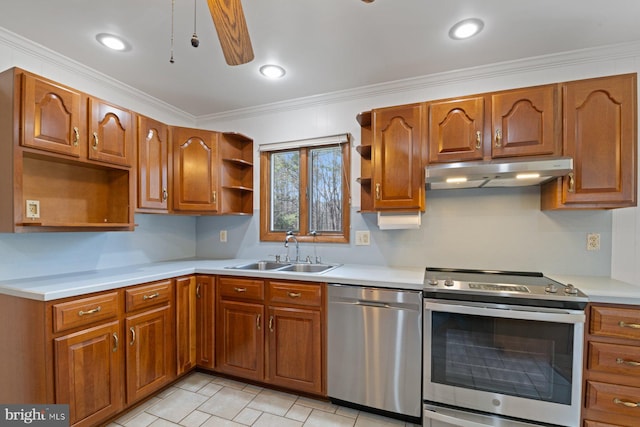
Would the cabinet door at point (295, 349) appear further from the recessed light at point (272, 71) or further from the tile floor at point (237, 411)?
the recessed light at point (272, 71)

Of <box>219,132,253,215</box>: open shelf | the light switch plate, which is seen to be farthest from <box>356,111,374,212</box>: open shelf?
the light switch plate

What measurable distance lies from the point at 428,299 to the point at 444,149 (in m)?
1.03

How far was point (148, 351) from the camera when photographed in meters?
1.99

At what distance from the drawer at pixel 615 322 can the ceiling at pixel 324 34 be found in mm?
1625

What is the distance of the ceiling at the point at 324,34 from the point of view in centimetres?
156

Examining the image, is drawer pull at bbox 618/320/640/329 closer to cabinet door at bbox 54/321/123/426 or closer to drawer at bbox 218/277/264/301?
drawer at bbox 218/277/264/301

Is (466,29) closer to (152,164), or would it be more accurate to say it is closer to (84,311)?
(152,164)

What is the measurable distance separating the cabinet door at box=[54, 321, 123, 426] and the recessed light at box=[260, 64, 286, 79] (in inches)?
79.8

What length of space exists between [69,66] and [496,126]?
3.06 m

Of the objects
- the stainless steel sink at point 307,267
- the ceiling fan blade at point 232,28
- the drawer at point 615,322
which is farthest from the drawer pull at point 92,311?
the drawer at point 615,322

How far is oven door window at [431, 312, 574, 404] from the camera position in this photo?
154 centimetres

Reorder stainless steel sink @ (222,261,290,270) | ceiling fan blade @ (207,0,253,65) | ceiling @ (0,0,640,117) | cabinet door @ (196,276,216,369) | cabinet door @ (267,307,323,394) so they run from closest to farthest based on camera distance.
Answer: ceiling fan blade @ (207,0,253,65) → ceiling @ (0,0,640,117) → cabinet door @ (267,307,323,394) → cabinet door @ (196,276,216,369) → stainless steel sink @ (222,261,290,270)

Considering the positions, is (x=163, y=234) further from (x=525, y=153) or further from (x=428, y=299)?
(x=525, y=153)

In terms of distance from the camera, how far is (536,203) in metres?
2.07
